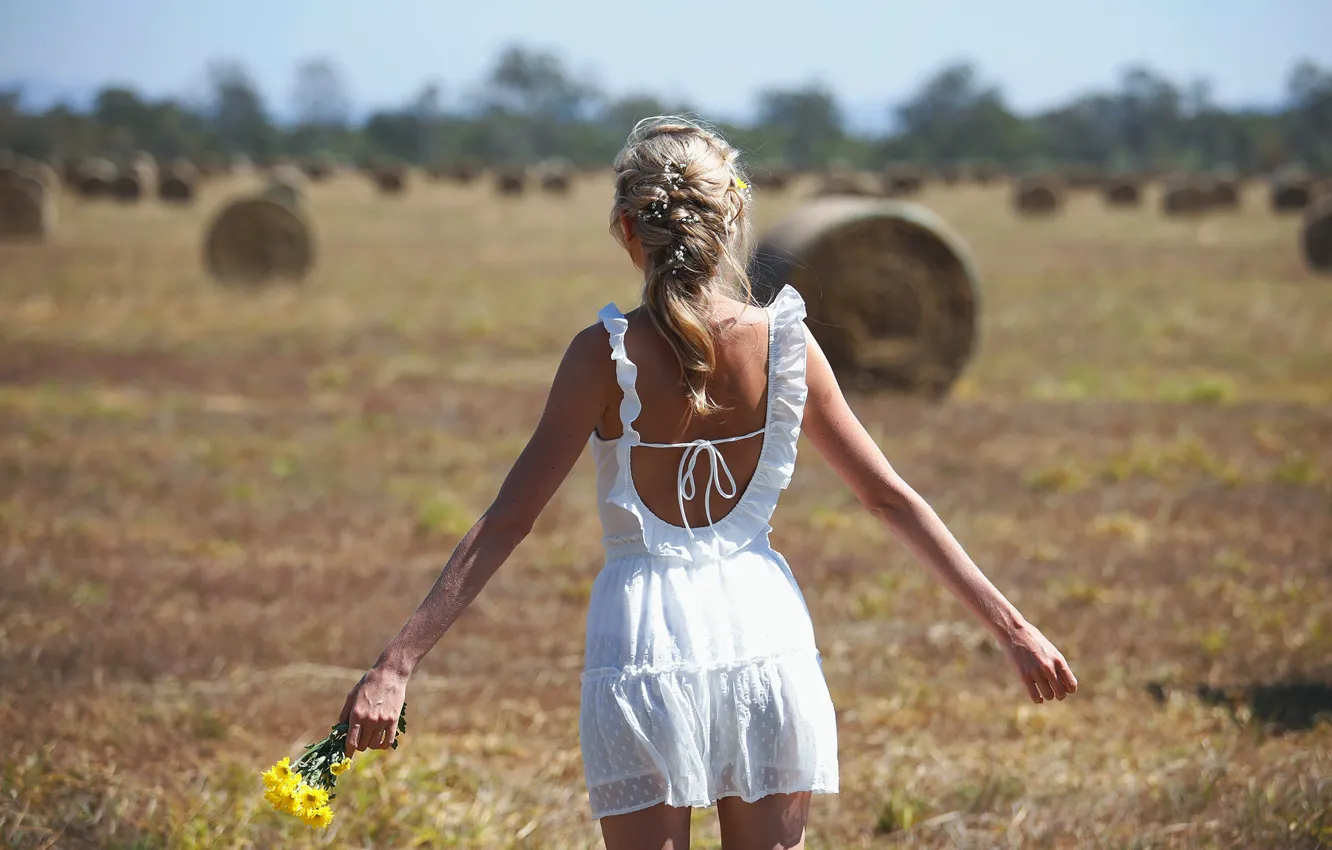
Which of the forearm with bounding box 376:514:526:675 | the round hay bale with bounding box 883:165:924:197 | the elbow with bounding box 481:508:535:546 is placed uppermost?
the round hay bale with bounding box 883:165:924:197

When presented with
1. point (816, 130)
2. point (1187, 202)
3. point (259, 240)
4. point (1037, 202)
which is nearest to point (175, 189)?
point (259, 240)


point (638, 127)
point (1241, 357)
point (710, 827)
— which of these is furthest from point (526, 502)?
point (1241, 357)

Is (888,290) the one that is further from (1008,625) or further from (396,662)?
(396,662)

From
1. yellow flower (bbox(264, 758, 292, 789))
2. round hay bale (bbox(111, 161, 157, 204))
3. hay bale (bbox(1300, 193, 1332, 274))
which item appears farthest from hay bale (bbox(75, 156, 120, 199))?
yellow flower (bbox(264, 758, 292, 789))

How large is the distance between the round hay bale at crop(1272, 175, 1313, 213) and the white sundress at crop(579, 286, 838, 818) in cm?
4010

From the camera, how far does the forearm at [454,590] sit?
290cm

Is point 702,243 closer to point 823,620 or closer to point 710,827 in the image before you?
point 710,827

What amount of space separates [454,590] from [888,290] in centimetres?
1018

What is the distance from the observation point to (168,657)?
614 cm

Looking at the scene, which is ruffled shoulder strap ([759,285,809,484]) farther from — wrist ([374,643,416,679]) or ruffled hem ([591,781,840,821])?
wrist ([374,643,416,679])

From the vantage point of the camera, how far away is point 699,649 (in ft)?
9.71

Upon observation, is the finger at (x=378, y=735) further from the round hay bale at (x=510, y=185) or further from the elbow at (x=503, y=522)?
the round hay bale at (x=510, y=185)

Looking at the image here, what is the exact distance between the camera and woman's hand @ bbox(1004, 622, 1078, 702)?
3043mm

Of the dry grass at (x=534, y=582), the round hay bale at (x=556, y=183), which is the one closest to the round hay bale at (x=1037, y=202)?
the round hay bale at (x=556, y=183)
